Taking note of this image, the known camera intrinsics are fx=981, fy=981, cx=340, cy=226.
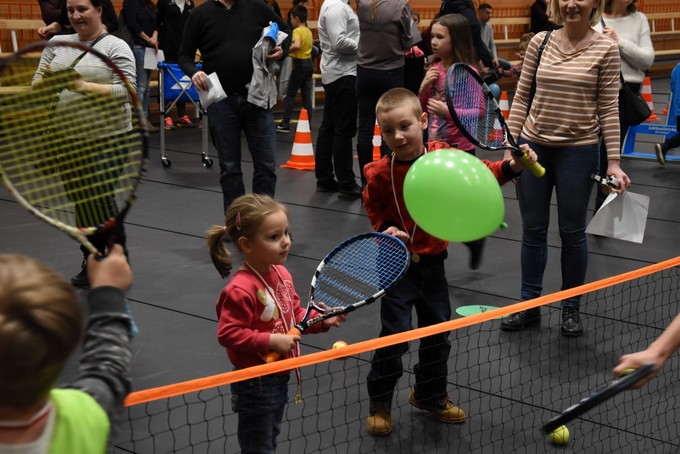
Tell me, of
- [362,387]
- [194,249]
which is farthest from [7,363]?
[194,249]

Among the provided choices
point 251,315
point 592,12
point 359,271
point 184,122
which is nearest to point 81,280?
point 359,271

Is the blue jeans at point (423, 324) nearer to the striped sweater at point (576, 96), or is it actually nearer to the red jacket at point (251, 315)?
the red jacket at point (251, 315)

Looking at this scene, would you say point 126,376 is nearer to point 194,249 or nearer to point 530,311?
point 530,311

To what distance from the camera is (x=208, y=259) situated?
6.99 m

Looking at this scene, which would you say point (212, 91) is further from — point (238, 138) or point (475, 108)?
point (475, 108)

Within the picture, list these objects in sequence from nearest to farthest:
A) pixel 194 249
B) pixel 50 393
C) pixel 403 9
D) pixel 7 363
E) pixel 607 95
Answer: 1. pixel 7 363
2. pixel 50 393
3. pixel 607 95
4. pixel 194 249
5. pixel 403 9

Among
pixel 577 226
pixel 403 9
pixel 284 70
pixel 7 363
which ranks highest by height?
pixel 7 363

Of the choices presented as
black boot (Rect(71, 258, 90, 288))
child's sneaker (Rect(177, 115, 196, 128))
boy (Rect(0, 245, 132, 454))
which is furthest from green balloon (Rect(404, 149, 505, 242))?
child's sneaker (Rect(177, 115, 196, 128))

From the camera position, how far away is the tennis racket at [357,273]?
12.2 feet

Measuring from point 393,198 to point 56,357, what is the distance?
275 cm

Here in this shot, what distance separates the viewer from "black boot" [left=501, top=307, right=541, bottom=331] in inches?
223

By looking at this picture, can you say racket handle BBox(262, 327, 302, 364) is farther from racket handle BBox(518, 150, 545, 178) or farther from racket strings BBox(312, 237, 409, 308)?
racket handle BBox(518, 150, 545, 178)

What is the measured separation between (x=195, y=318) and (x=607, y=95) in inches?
104

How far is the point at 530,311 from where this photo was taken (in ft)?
19.1
